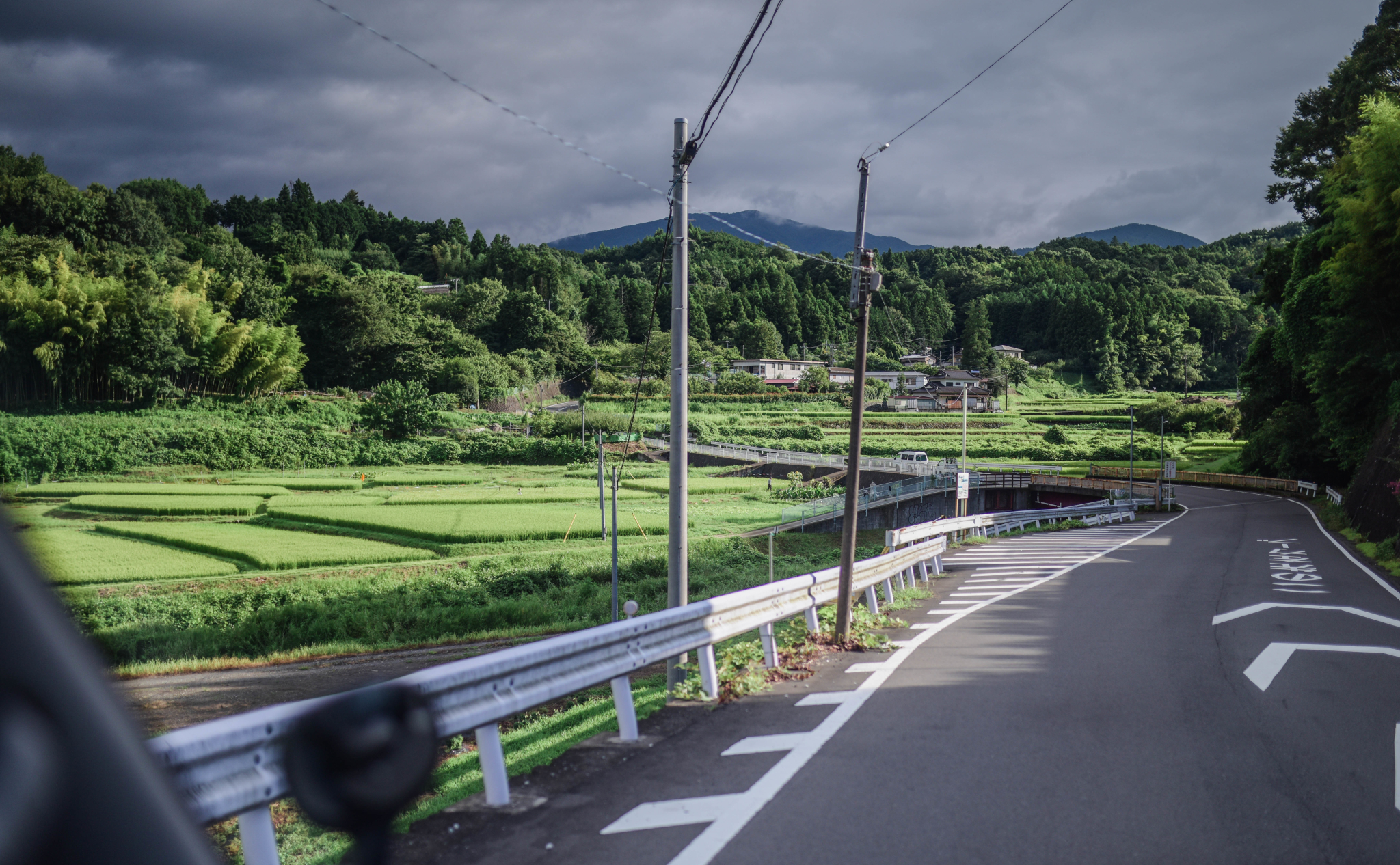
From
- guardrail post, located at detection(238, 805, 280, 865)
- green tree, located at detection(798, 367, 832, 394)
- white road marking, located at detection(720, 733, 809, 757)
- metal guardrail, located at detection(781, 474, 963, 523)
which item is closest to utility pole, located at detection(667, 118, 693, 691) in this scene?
white road marking, located at detection(720, 733, 809, 757)

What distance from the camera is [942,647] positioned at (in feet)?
32.7

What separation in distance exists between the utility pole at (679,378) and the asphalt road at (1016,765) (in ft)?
7.10

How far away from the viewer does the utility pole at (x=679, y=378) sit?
32.1 ft

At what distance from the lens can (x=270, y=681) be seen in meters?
17.9

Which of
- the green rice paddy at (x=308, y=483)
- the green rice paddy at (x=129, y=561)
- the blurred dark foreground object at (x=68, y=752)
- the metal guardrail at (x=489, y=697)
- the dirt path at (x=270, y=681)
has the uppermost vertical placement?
the blurred dark foreground object at (x=68, y=752)

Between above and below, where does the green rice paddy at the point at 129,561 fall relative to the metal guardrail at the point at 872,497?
below

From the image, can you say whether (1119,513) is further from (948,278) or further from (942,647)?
(948,278)

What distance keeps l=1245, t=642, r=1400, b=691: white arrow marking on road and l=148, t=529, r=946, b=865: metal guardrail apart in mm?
4949

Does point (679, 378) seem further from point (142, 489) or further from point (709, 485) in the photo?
point (142, 489)

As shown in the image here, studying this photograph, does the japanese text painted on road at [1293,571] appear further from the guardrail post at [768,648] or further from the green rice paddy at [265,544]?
the green rice paddy at [265,544]

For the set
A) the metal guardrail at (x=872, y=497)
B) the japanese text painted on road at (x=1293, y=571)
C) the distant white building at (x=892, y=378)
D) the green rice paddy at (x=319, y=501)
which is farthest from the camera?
the distant white building at (x=892, y=378)

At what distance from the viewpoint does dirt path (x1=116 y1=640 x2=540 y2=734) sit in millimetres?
15547

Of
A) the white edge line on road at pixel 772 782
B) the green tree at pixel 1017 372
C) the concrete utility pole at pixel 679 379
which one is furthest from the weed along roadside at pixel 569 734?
the green tree at pixel 1017 372

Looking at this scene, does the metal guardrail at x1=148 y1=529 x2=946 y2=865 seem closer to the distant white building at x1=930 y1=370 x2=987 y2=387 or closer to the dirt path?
the dirt path
